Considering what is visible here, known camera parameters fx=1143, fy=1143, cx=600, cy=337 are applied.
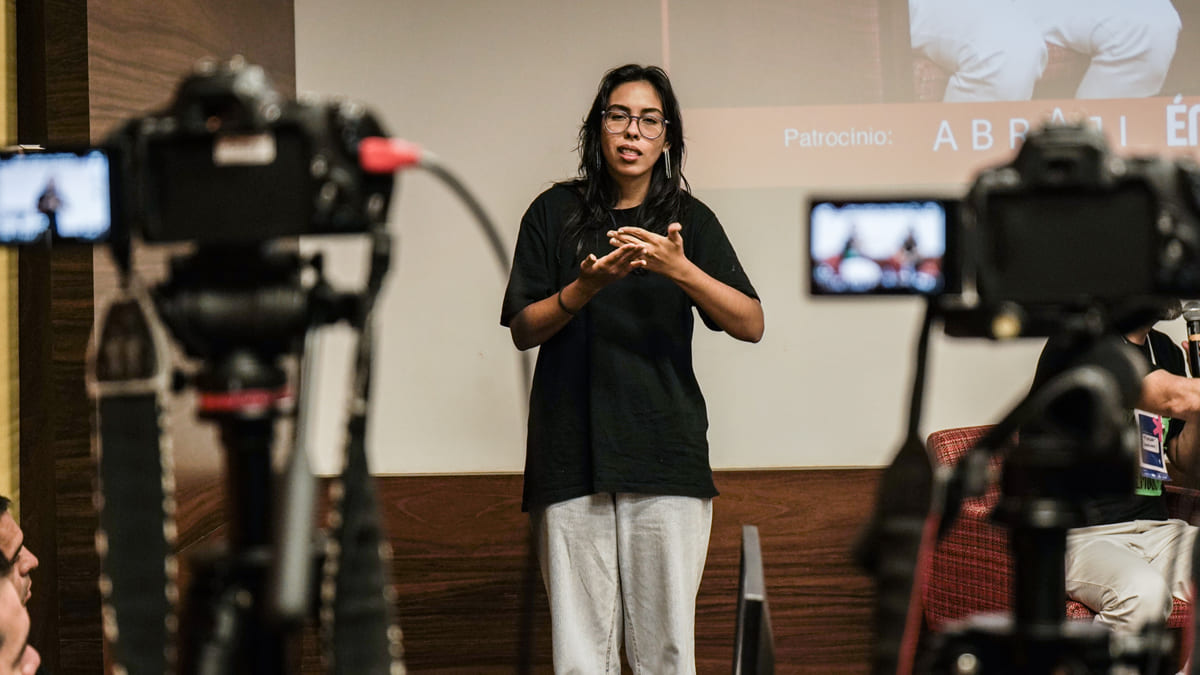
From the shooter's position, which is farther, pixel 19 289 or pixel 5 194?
pixel 19 289

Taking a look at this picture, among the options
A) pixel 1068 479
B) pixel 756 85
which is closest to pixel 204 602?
pixel 1068 479

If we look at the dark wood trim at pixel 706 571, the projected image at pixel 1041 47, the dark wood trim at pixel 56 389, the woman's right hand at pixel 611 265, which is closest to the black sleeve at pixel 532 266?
the woman's right hand at pixel 611 265

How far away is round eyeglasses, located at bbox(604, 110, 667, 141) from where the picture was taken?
7.37 ft

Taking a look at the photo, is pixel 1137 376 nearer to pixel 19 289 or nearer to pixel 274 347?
Result: pixel 274 347

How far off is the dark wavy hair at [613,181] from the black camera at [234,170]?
1439 millimetres

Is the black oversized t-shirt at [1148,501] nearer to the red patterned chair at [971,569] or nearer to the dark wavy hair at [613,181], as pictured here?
the red patterned chair at [971,569]

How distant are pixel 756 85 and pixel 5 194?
263 centimetres

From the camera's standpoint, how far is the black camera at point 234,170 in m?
0.79

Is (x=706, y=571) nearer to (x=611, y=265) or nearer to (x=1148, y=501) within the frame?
(x=1148, y=501)

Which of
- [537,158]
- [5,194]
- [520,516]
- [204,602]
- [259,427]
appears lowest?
[520,516]

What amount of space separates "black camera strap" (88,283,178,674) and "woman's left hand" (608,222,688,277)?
1257 mm

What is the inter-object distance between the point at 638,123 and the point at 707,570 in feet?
4.82

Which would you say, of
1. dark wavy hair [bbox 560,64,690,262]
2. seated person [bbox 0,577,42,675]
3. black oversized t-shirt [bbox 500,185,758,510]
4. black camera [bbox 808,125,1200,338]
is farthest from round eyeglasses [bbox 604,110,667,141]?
black camera [bbox 808,125,1200,338]

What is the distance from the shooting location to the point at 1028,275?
84cm
